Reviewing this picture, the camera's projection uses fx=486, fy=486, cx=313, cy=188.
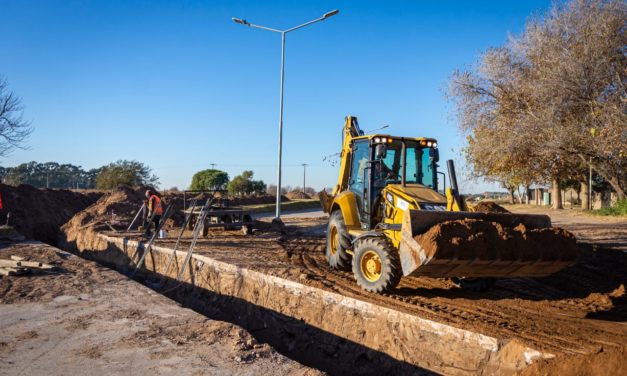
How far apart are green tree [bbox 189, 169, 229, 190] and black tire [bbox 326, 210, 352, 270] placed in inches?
1716

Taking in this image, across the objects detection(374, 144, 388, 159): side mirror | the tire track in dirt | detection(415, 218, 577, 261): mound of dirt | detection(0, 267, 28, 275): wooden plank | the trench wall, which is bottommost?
the trench wall

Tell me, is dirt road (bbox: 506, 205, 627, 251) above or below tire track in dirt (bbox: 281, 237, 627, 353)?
above

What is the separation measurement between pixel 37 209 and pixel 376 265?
2086 cm

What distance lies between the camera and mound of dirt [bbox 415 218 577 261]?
252 inches

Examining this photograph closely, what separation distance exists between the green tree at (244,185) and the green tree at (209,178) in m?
1.16

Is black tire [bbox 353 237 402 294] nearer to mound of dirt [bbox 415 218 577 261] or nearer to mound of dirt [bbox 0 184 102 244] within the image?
mound of dirt [bbox 415 218 577 261]

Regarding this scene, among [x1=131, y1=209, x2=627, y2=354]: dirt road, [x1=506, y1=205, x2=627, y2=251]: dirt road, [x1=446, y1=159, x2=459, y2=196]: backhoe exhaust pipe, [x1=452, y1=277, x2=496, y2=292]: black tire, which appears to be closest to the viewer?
[x1=131, y1=209, x2=627, y2=354]: dirt road

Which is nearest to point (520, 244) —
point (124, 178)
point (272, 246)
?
point (272, 246)

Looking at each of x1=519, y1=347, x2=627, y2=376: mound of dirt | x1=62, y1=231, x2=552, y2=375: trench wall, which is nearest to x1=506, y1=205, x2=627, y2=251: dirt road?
x1=62, y1=231, x2=552, y2=375: trench wall

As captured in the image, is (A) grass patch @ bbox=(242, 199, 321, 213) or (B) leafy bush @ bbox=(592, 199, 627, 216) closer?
(B) leafy bush @ bbox=(592, 199, 627, 216)

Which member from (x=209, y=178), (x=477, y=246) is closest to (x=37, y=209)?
(x=477, y=246)

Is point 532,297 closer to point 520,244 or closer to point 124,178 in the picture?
point 520,244

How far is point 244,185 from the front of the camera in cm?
5431

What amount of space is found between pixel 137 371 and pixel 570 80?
1723cm
